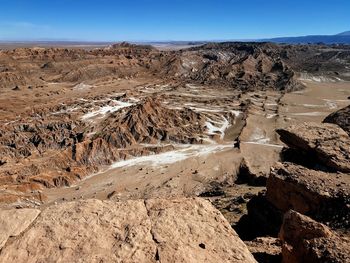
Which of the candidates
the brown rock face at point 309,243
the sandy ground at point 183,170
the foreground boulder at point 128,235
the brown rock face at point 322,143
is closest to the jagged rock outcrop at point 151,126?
the sandy ground at point 183,170

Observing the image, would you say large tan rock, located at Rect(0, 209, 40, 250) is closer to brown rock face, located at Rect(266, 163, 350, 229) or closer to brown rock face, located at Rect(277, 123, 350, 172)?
brown rock face, located at Rect(266, 163, 350, 229)

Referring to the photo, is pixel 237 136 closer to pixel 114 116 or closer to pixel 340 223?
pixel 114 116

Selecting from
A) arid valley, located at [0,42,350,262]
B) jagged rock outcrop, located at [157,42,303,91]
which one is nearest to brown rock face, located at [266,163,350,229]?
arid valley, located at [0,42,350,262]

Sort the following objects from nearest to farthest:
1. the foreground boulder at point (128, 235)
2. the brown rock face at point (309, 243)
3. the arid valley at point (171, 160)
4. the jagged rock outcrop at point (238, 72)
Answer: the foreground boulder at point (128, 235)
the brown rock face at point (309, 243)
the arid valley at point (171, 160)
the jagged rock outcrop at point (238, 72)

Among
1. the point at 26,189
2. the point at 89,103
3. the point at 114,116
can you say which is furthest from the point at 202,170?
the point at 89,103

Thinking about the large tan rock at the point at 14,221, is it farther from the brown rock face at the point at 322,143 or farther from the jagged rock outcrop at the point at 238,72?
the jagged rock outcrop at the point at 238,72

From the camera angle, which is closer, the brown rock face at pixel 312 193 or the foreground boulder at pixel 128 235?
the foreground boulder at pixel 128 235

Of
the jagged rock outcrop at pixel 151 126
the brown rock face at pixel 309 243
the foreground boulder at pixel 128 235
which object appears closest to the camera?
the foreground boulder at pixel 128 235
